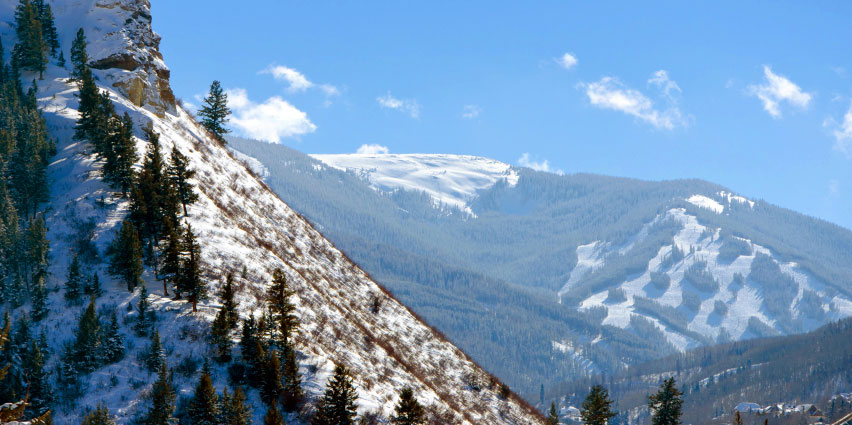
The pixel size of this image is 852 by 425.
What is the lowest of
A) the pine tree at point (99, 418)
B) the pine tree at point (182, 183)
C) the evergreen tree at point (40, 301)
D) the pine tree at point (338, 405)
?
the pine tree at point (99, 418)

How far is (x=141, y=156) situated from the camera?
70.0 metres

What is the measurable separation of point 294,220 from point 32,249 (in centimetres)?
3504

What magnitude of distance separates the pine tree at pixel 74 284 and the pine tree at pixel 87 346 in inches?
231

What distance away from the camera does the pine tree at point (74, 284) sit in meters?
52.9

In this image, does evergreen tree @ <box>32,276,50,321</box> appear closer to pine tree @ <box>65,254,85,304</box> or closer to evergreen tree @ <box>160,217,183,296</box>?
pine tree @ <box>65,254,85,304</box>

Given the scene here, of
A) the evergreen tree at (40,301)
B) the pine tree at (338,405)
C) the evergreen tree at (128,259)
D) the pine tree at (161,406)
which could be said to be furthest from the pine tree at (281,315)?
the evergreen tree at (40,301)

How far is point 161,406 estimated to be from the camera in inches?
1702

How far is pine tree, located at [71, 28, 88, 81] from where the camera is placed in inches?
3450

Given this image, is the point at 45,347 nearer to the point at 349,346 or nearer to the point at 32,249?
the point at 32,249

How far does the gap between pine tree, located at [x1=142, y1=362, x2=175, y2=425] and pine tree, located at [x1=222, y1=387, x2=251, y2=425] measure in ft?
10.2

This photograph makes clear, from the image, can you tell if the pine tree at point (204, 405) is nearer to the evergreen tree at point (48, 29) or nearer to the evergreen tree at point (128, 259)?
the evergreen tree at point (128, 259)

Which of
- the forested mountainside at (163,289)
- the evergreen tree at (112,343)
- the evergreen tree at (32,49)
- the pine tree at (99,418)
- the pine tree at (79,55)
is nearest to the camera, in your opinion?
the pine tree at (99,418)

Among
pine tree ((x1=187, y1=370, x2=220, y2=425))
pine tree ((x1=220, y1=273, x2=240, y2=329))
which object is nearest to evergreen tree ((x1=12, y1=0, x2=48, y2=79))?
pine tree ((x1=220, y1=273, x2=240, y2=329))

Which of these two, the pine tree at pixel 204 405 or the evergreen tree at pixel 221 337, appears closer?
the pine tree at pixel 204 405
